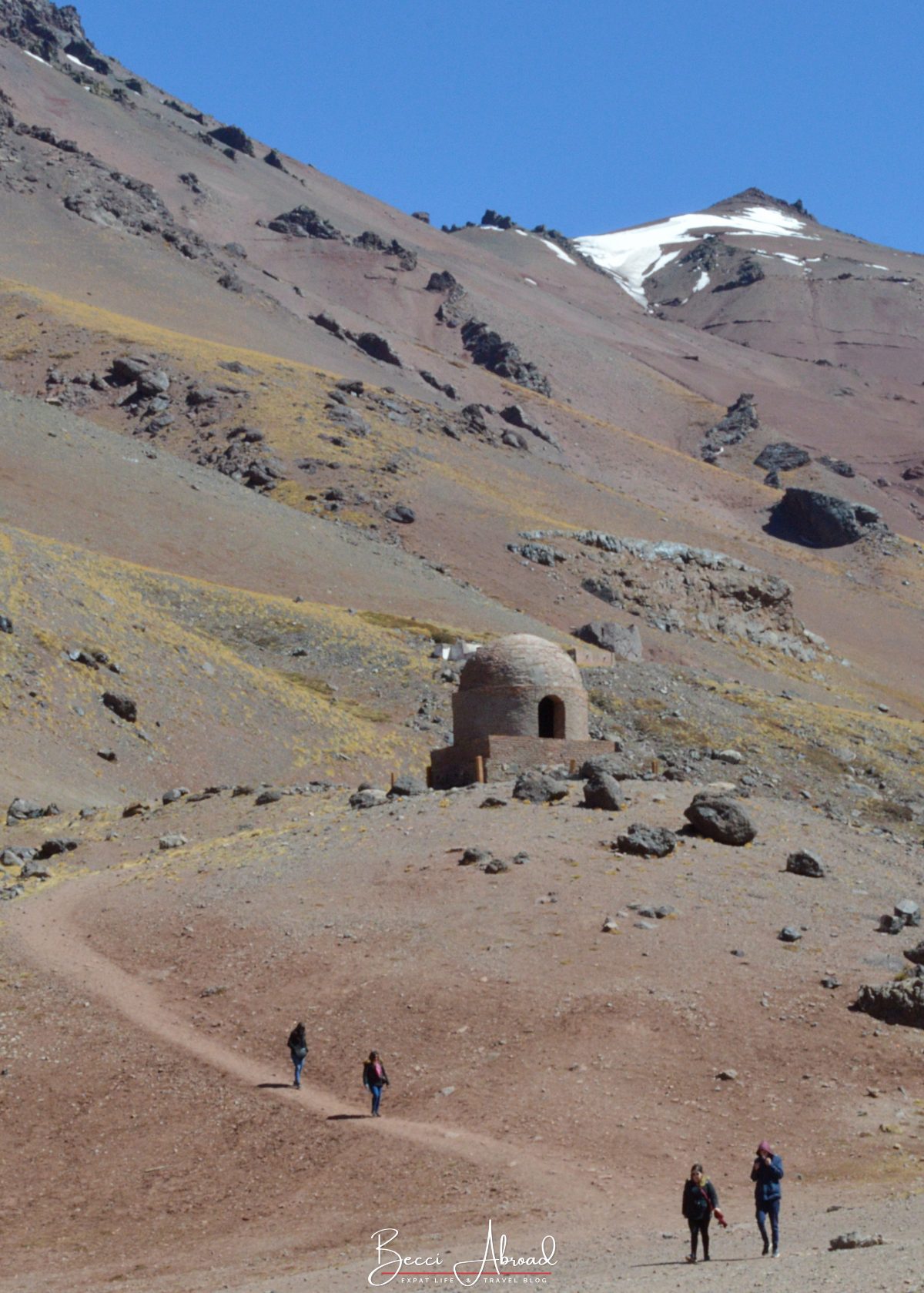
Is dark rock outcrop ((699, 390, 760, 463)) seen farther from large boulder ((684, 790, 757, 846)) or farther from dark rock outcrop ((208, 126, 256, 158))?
large boulder ((684, 790, 757, 846))

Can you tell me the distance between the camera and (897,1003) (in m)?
16.9

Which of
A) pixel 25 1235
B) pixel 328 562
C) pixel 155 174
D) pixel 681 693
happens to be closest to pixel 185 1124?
pixel 25 1235

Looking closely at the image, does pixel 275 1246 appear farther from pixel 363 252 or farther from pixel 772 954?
pixel 363 252

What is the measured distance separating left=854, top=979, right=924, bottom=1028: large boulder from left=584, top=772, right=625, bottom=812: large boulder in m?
6.93

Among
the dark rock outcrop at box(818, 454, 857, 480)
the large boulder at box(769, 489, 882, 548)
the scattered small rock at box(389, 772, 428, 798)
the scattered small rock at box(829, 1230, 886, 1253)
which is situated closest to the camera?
the scattered small rock at box(829, 1230, 886, 1253)

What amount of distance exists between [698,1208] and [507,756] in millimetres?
16059

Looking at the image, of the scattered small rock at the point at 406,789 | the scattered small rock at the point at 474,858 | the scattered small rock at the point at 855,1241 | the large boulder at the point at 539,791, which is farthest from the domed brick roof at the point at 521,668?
the scattered small rock at the point at 855,1241

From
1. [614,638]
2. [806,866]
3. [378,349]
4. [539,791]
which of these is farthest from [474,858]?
[378,349]

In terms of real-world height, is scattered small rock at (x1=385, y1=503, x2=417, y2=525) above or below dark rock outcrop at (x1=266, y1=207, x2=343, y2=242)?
below

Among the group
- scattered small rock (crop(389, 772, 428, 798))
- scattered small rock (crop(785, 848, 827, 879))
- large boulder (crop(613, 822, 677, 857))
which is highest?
scattered small rock (crop(389, 772, 428, 798))

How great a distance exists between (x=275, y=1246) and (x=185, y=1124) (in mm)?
2759

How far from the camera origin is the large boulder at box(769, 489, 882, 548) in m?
108

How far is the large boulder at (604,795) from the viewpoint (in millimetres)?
23531

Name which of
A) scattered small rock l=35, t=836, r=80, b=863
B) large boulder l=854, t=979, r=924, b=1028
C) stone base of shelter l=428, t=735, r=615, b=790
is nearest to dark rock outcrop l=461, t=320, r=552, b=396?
stone base of shelter l=428, t=735, r=615, b=790
